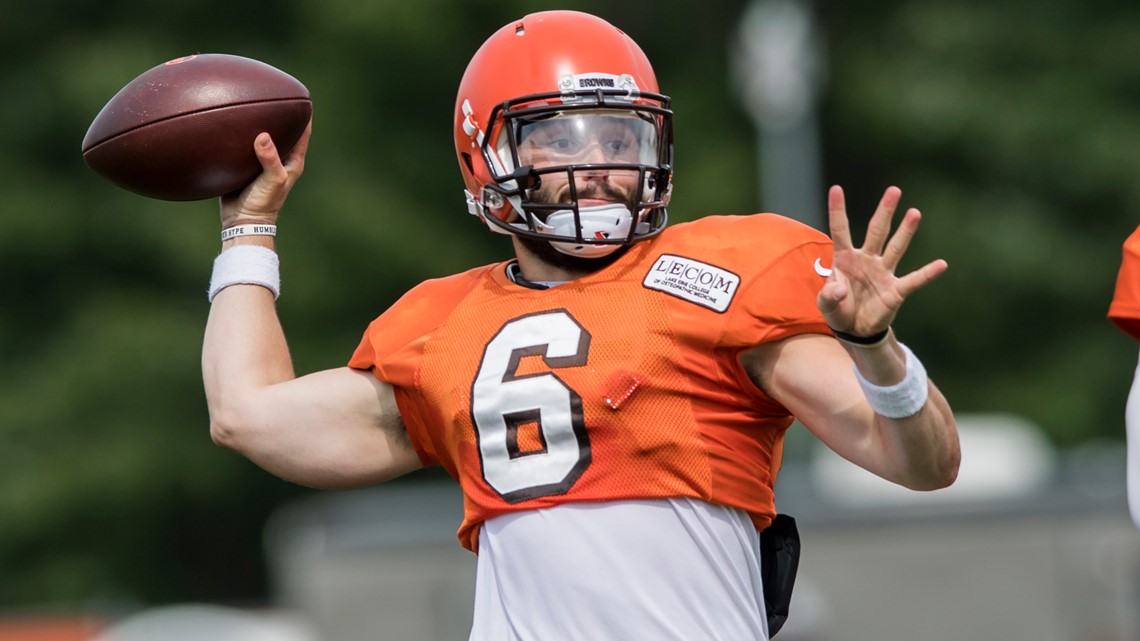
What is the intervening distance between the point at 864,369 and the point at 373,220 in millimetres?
Answer: 13883

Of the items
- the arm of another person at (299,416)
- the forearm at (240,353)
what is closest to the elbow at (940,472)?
the arm of another person at (299,416)

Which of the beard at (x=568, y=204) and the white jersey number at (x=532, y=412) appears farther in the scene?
the beard at (x=568, y=204)

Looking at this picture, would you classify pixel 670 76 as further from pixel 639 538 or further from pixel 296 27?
pixel 639 538

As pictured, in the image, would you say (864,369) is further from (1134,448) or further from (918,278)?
(1134,448)

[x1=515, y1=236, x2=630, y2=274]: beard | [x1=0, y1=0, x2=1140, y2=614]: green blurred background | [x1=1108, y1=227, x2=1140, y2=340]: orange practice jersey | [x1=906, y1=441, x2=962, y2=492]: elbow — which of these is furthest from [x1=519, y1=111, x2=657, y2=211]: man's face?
[x1=0, y1=0, x2=1140, y2=614]: green blurred background

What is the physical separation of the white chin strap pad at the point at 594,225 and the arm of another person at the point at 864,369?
379mm

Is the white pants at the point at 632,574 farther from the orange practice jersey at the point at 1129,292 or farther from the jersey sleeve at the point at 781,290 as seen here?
the orange practice jersey at the point at 1129,292

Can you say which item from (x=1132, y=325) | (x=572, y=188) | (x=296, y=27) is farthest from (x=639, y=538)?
(x=296, y=27)

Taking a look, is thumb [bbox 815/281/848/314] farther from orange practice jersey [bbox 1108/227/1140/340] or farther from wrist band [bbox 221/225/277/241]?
wrist band [bbox 221/225/277/241]

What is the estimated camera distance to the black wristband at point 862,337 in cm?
333

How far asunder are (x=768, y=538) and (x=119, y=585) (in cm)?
1538

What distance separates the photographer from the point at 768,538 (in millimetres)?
3822

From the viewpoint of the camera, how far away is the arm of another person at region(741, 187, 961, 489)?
3.33 m

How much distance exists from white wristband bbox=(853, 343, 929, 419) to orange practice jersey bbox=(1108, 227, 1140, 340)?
1.17 feet
